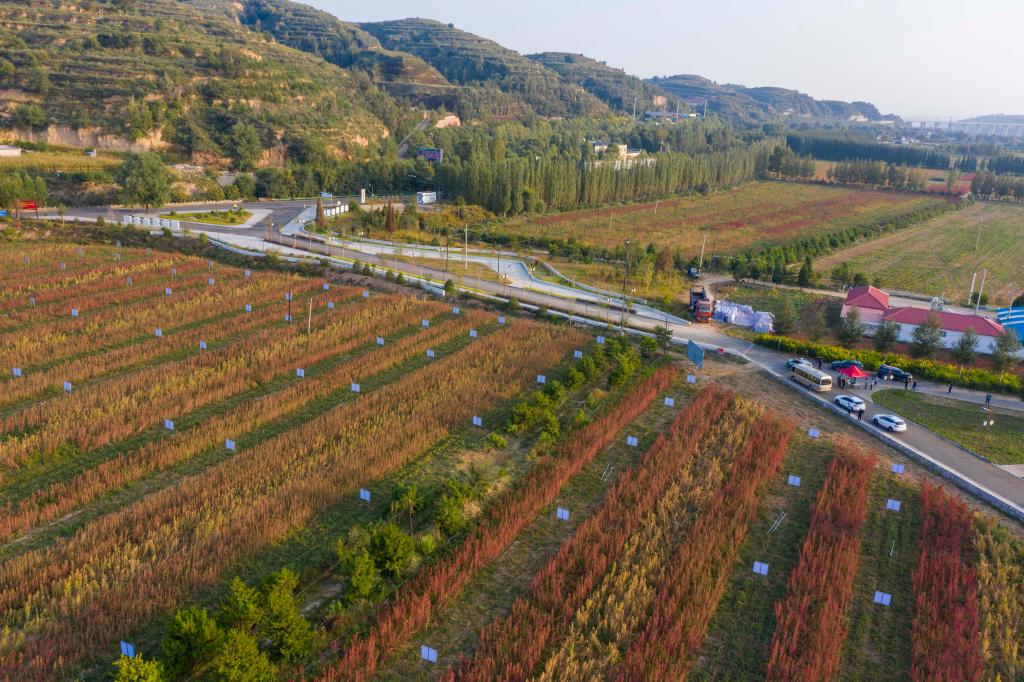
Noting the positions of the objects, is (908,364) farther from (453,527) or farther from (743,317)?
(453,527)

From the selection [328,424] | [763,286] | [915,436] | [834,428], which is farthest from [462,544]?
[763,286]

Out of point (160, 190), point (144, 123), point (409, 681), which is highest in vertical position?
point (144, 123)

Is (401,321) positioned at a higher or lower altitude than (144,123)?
lower

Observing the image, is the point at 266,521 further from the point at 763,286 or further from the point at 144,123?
the point at 144,123

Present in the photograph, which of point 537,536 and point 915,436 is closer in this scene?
point 537,536

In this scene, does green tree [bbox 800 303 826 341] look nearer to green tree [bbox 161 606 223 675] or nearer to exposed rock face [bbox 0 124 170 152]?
green tree [bbox 161 606 223 675]

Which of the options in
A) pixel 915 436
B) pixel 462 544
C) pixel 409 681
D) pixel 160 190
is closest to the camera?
pixel 409 681

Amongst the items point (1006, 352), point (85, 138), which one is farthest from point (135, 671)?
point (85, 138)

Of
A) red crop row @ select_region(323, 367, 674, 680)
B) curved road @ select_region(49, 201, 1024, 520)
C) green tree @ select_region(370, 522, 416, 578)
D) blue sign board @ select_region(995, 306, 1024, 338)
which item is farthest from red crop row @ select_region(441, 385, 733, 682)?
blue sign board @ select_region(995, 306, 1024, 338)

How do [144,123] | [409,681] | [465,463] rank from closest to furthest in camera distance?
[409,681], [465,463], [144,123]
